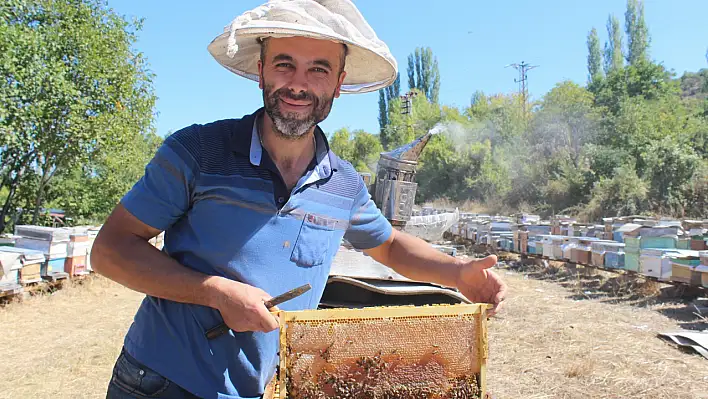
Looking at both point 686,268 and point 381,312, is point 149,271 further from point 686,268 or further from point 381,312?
point 686,268

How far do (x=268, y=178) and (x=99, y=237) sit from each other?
46 centimetres

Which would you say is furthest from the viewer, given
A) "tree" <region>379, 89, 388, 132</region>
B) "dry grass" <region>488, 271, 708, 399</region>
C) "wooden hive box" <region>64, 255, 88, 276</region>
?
"tree" <region>379, 89, 388, 132</region>

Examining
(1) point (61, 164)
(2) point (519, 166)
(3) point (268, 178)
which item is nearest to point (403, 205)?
(1) point (61, 164)

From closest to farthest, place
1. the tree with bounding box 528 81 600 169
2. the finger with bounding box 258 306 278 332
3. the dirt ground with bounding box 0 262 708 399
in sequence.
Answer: the finger with bounding box 258 306 278 332 < the dirt ground with bounding box 0 262 708 399 < the tree with bounding box 528 81 600 169

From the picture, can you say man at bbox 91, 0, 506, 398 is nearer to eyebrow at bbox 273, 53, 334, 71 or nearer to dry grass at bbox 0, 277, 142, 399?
eyebrow at bbox 273, 53, 334, 71

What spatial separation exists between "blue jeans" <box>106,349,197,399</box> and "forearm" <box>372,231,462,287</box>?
0.83 m

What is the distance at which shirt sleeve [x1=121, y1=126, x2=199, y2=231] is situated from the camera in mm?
1372

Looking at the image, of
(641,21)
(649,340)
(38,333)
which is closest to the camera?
(649,340)

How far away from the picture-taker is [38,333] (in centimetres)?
647

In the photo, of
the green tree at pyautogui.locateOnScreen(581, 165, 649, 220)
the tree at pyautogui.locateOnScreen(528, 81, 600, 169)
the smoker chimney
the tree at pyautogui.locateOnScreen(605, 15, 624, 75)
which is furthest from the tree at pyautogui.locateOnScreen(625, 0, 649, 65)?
the smoker chimney

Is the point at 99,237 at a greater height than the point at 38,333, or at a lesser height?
greater

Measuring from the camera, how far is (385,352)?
1.36 m

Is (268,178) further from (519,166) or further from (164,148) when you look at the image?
(519,166)

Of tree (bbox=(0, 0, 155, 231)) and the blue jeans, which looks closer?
the blue jeans
